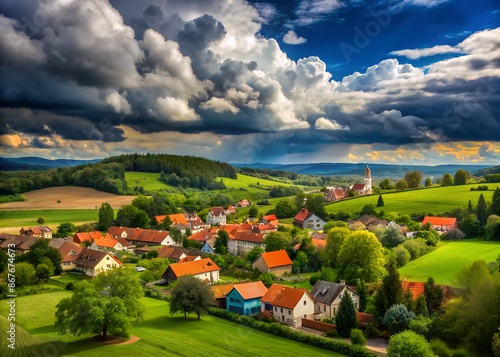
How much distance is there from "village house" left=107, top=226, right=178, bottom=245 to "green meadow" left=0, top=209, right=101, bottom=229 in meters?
11.2

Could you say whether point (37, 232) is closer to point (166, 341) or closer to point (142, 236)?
point (142, 236)

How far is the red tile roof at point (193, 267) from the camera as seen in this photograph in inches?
1724

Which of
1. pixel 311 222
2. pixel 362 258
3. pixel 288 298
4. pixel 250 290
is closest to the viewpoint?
pixel 288 298

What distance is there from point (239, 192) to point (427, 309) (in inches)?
3638

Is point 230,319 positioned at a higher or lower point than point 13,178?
lower

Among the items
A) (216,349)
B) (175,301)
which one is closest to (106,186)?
(175,301)

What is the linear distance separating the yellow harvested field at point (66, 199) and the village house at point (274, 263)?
4842cm

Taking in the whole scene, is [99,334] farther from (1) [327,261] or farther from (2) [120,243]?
(2) [120,243]

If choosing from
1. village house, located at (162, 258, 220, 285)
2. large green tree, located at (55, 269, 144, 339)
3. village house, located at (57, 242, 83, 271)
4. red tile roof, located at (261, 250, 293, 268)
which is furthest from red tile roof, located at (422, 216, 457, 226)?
village house, located at (57, 242, 83, 271)

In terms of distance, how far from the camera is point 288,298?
32781mm

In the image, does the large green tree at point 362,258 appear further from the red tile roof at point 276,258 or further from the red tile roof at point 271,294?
the red tile roof at point 276,258

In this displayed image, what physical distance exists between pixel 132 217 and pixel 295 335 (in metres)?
55.7

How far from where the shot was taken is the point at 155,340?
27.1 metres

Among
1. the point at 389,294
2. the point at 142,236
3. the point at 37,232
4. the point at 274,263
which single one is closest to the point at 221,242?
the point at 274,263
